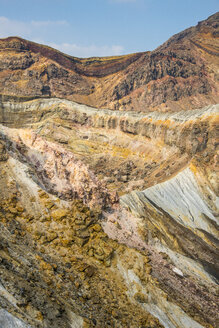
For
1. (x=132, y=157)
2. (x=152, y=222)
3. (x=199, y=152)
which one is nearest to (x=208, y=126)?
(x=199, y=152)

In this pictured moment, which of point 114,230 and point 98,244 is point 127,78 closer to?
point 114,230

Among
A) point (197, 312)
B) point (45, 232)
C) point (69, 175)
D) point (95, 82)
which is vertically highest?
point (95, 82)

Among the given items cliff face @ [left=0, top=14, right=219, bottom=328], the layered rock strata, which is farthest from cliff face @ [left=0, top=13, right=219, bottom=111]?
the layered rock strata

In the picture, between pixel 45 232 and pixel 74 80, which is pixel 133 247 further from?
pixel 74 80

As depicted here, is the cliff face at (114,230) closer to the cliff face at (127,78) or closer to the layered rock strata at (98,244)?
the layered rock strata at (98,244)

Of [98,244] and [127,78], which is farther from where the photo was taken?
[127,78]

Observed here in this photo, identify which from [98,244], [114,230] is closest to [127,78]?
[114,230]

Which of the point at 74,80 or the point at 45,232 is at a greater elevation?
the point at 74,80

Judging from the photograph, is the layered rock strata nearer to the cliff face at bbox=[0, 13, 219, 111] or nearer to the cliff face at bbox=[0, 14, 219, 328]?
the cliff face at bbox=[0, 14, 219, 328]
